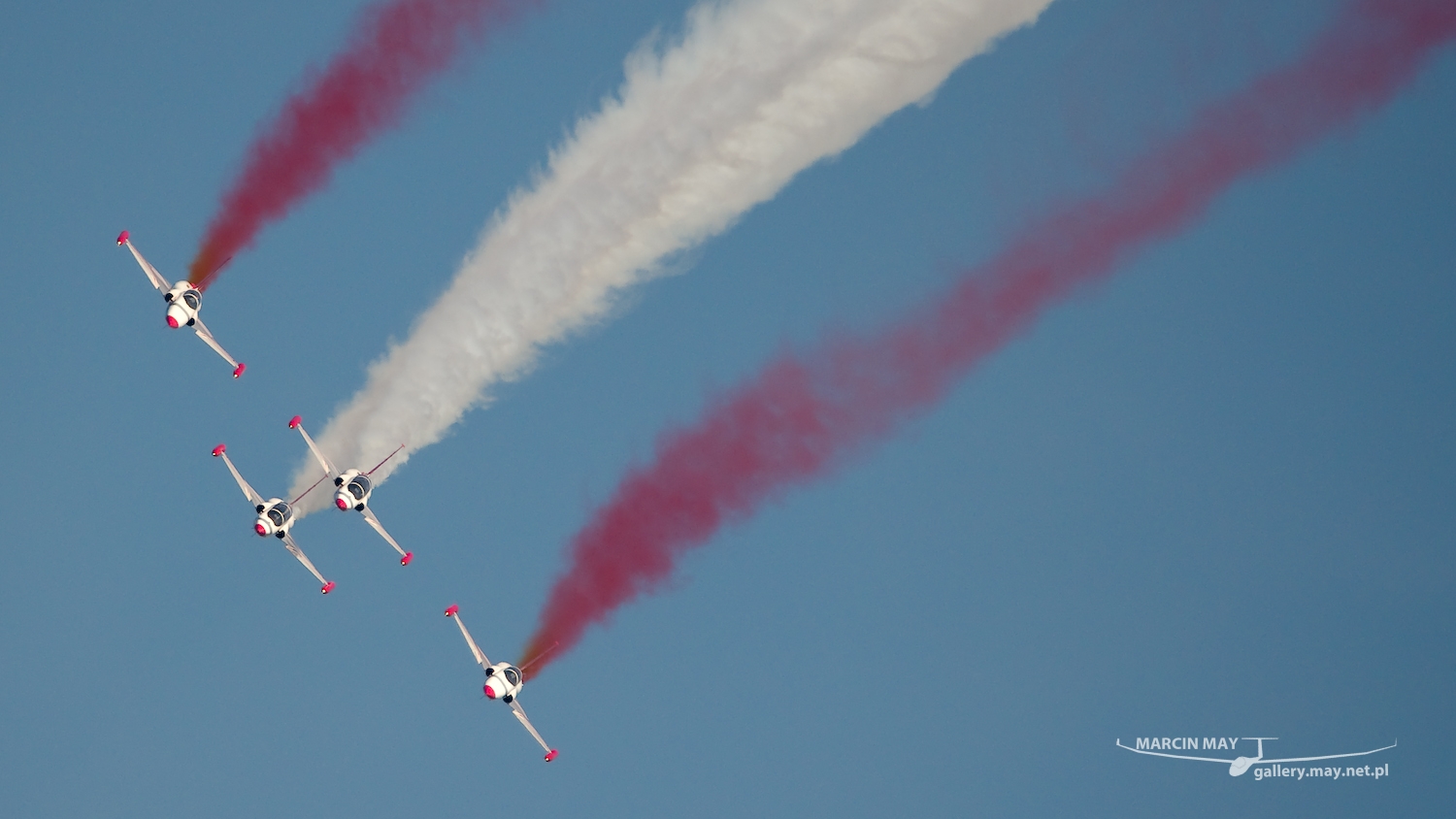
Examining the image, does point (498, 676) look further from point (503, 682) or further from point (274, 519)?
point (274, 519)

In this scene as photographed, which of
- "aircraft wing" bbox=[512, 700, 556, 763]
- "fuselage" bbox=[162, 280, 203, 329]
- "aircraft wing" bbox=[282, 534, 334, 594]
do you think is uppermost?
"fuselage" bbox=[162, 280, 203, 329]

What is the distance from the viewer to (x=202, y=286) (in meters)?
50.3

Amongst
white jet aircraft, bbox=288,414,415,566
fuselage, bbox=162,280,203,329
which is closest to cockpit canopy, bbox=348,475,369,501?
white jet aircraft, bbox=288,414,415,566

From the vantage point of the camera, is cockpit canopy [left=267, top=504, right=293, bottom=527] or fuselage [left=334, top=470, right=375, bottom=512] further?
cockpit canopy [left=267, top=504, right=293, bottom=527]

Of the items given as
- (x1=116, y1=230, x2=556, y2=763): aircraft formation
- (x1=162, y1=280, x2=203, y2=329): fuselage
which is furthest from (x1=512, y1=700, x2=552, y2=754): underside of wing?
(x1=162, y1=280, x2=203, y2=329): fuselage

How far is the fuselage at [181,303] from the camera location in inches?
1970

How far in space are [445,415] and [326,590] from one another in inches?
317

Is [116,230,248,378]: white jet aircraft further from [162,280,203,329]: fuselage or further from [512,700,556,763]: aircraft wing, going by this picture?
[512,700,556,763]: aircraft wing

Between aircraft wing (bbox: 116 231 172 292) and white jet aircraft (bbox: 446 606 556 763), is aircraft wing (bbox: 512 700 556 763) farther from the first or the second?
aircraft wing (bbox: 116 231 172 292)

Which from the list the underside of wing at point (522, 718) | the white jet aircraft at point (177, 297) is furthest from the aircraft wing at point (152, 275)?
the underside of wing at point (522, 718)

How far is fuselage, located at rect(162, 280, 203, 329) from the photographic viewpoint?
50.0 meters

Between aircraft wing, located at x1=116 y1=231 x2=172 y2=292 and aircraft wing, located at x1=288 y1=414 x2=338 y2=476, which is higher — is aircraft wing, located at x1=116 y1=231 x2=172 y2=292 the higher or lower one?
the higher one

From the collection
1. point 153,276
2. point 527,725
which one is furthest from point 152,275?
point 527,725

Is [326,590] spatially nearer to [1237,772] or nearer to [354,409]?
[354,409]
